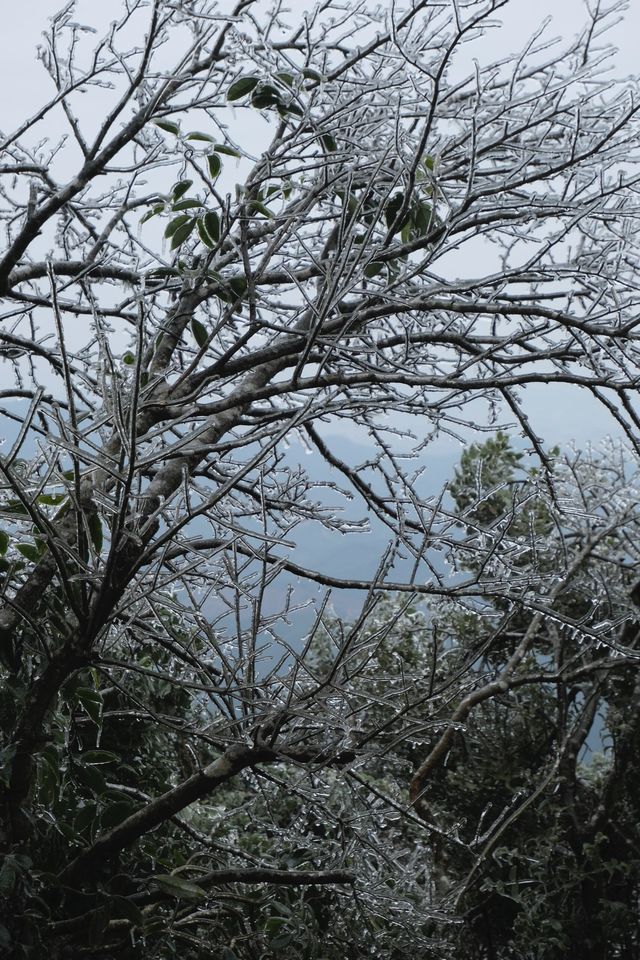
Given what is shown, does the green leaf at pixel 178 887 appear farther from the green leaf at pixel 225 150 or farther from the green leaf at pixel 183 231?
the green leaf at pixel 225 150

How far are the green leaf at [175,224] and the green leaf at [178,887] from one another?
1718 millimetres

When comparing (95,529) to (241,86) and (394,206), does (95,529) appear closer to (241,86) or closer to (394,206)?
(394,206)

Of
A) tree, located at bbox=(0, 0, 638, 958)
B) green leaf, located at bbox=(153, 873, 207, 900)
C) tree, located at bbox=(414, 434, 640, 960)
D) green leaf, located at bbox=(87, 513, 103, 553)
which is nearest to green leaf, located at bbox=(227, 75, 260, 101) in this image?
tree, located at bbox=(0, 0, 638, 958)

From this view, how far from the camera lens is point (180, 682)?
6.02 ft

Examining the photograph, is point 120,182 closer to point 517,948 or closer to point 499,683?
point 499,683

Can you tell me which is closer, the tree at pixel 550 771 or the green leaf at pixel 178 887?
the green leaf at pixel 178 887

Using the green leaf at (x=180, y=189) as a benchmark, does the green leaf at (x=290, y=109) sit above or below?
above

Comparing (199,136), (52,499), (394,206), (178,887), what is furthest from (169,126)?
(178,887)

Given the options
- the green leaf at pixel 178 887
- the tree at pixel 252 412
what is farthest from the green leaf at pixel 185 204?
the green leaf at pixel 178 887

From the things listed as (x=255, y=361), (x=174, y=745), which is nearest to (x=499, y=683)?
(x=174, y=745)

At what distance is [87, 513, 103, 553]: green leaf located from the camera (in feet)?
6.70

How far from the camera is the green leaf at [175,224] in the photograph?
8.06 feet

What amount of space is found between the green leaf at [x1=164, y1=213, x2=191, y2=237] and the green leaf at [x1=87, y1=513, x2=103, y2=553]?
0.90 metres

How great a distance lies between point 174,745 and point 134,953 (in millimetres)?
1722
